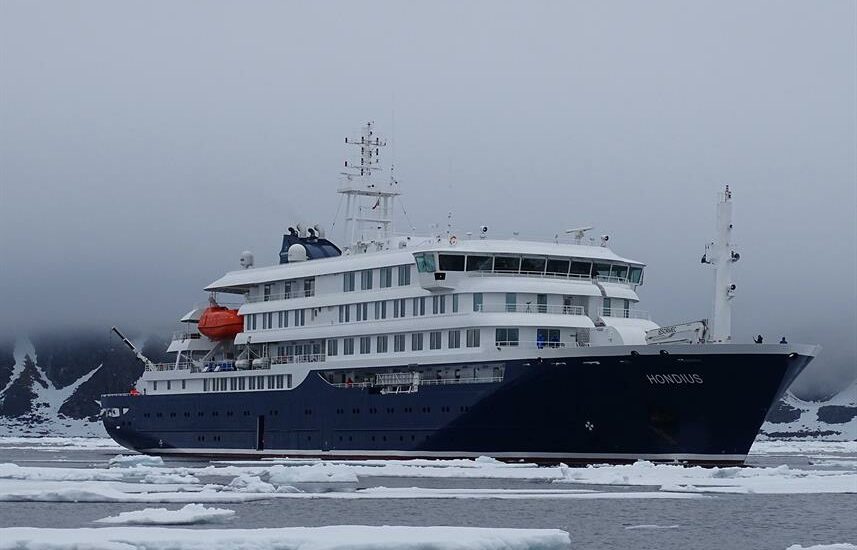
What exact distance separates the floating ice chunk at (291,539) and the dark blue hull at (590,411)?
21078 mm

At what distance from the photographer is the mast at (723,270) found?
53812mm

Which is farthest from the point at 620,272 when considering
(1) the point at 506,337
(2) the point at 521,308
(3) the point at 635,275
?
(1) the point at 506,337

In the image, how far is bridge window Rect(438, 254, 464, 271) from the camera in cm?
5778

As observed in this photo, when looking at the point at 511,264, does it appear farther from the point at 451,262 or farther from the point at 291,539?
the point at 291,539

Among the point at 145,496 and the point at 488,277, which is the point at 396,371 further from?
the point at 145,496

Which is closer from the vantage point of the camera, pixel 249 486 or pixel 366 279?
pixel 249 486

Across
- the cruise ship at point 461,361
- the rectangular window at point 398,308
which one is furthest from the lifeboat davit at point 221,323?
the rectangular window at point 398,308

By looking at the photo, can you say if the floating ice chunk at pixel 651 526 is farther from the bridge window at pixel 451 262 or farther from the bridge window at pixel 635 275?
the bridge window at pixel 635 275

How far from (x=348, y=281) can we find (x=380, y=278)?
7.34 feet

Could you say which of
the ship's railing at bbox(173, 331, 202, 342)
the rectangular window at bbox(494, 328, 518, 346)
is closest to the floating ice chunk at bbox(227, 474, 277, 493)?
the rectangular window at bbox(494, 328, 518, 346)

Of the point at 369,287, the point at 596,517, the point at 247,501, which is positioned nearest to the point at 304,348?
the point at 369,287

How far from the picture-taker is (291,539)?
29.6 meters

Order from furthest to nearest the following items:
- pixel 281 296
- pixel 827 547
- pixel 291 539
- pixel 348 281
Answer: pixel 281 296
pixel 348 281
pixel 827 547
pixel 291 539

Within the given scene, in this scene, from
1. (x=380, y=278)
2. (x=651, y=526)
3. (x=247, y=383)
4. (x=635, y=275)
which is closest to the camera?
(x=651, y=526)
